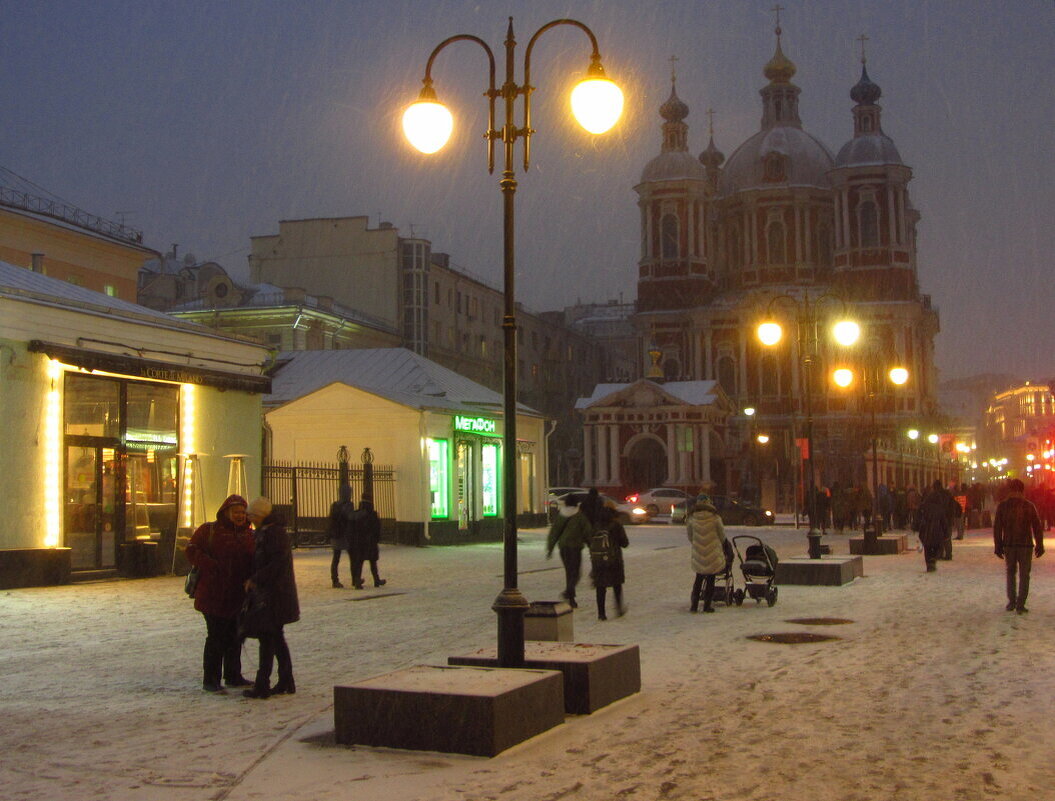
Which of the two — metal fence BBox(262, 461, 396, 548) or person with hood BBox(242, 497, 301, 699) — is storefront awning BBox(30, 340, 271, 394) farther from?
person with hood BBox(242, 497, 301, 699)

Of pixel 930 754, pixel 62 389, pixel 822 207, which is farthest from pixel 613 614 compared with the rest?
pixel 822 207

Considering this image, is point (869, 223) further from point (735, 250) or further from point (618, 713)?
point (618, 713)

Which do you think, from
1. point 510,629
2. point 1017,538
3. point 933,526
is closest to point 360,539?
point 1017,538

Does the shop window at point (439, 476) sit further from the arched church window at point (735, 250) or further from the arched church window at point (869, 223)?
the arched church window at point (735, 250)

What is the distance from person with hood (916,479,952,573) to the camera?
2222 centimetres

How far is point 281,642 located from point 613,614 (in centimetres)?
683

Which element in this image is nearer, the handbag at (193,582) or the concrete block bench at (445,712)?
the concrete block bench at (445,712)

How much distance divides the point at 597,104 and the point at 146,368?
13913mm

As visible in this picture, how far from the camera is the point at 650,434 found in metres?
69.0

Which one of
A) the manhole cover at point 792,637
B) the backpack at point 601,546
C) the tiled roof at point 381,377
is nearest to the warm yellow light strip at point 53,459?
the backpack at point 601,546

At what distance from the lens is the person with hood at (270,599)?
31.4ft

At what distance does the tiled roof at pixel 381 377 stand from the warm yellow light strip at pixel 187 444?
1171 cm

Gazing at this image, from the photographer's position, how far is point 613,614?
1591 cm

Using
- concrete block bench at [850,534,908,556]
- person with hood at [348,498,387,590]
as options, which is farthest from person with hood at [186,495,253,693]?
concrete block bench at [850,534,908,556]
